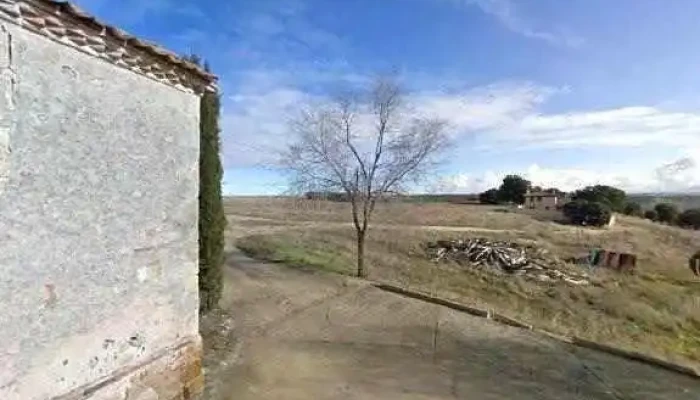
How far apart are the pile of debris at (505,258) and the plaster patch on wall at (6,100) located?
1599 centimetres

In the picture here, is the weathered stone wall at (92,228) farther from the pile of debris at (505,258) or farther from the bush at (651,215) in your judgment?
the bush at (651,215)

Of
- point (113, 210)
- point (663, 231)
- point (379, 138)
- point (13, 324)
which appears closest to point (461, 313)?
point (379, 138)

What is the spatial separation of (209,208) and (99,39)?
4.89 meters

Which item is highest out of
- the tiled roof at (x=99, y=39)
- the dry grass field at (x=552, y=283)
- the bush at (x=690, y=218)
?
the tiled roof at (x=99, y=39)

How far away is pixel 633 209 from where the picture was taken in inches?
1704

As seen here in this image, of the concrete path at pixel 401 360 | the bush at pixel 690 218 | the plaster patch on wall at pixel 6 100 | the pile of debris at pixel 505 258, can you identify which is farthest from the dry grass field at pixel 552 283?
the bush at pixel 690 218

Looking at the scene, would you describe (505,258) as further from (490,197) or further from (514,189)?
(490,197)

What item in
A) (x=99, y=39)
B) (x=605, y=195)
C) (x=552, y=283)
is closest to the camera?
(x=99, y=39)

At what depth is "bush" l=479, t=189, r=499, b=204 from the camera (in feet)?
154

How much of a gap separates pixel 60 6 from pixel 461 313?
8.98 metres

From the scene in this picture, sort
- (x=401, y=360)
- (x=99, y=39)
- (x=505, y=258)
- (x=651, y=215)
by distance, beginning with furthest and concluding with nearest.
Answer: (x=651, y=215) < (x=505, y=258) < (x=401, y=360) < (x=99, y=39)

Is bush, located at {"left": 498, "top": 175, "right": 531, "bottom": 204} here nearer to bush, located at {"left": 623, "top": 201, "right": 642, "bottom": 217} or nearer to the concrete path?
bush, located at {"left": 623, "top": 201, "right": 642, "bottom": 217}

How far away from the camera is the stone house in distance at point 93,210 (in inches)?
140

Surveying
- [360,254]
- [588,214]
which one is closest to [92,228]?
[360,254]
